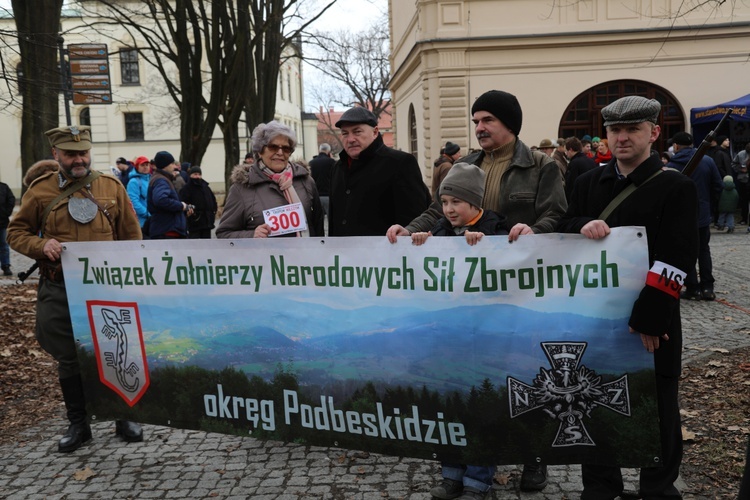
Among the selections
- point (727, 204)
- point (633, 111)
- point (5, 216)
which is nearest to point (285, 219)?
point (633, 111)

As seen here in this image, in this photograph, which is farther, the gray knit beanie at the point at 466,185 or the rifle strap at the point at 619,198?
the gray knit beanie at the point at 466,185

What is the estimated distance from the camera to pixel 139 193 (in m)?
11.3

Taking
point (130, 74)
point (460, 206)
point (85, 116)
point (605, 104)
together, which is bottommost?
point (460, 206)

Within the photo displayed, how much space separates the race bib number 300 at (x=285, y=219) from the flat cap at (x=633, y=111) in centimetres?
221

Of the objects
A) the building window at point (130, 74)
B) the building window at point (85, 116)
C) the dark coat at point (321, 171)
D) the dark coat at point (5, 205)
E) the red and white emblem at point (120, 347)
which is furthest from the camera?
the building window at point (130, 74)

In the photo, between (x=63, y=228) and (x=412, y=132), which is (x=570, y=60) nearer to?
(x=412, y=132)

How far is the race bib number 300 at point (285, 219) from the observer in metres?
4.82

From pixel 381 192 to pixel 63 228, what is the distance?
2.10 meters

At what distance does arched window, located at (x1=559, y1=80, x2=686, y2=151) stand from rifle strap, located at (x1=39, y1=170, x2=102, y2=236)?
21121 mm

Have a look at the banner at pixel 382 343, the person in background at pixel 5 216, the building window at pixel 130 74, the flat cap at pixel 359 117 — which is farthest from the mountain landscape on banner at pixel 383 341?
the building window at pixel 130 74

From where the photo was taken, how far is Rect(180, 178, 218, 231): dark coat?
41.7ft

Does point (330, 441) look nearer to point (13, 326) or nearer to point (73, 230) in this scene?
point (73, 230)

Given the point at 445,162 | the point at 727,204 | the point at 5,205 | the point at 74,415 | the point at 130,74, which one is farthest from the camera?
the point at 130,74

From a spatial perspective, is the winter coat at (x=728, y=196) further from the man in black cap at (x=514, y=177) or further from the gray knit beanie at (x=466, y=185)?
the gray knit beanie at (x=466, y=185)
